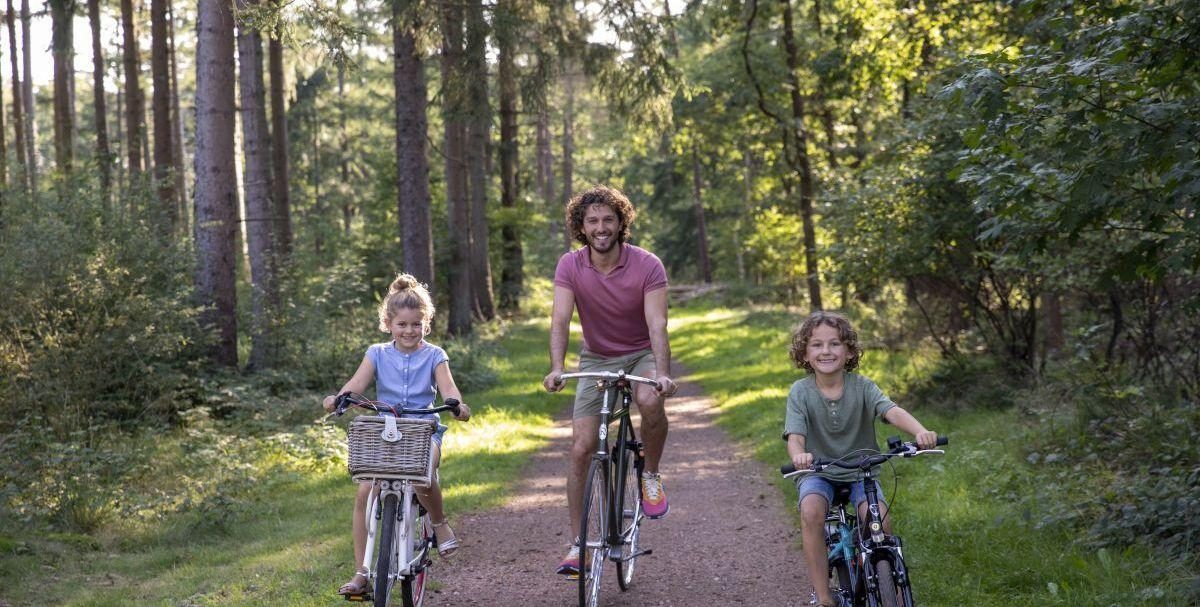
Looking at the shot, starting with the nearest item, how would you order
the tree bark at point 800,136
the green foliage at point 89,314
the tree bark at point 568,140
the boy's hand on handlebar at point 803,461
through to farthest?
the boy's hand on handlebar at point 803,461
the green foliage at point 89,314
the tree bark at point 800,136
the tree bark at point 568,140

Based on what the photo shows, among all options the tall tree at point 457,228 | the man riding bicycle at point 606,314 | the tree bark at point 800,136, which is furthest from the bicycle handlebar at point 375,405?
the tree bark at point 800,136

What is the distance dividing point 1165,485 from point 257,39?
674 inches

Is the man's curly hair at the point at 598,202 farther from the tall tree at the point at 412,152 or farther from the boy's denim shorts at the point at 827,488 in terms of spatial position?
the tall tree at the point at 412,152

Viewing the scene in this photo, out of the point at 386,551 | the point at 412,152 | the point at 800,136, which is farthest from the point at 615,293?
the point at 800,136

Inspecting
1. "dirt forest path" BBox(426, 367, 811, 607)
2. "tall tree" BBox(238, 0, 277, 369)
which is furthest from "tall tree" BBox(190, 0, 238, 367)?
"dirt forest path" BBox(426, 367, 811, 607)

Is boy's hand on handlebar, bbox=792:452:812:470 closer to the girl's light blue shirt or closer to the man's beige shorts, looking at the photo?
the man's beige shorts

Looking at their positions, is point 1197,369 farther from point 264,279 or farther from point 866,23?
point 264,279

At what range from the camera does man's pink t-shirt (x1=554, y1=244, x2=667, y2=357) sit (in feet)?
20.4

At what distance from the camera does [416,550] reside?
5.84 metres

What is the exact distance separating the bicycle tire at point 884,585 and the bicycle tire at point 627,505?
1.97 meters

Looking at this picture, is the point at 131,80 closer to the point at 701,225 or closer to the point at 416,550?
the point at 416,550

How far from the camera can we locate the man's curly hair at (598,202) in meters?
6.23

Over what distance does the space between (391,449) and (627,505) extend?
70.9 inches

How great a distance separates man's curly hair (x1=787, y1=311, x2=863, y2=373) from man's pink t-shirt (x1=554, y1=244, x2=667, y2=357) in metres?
1.22
